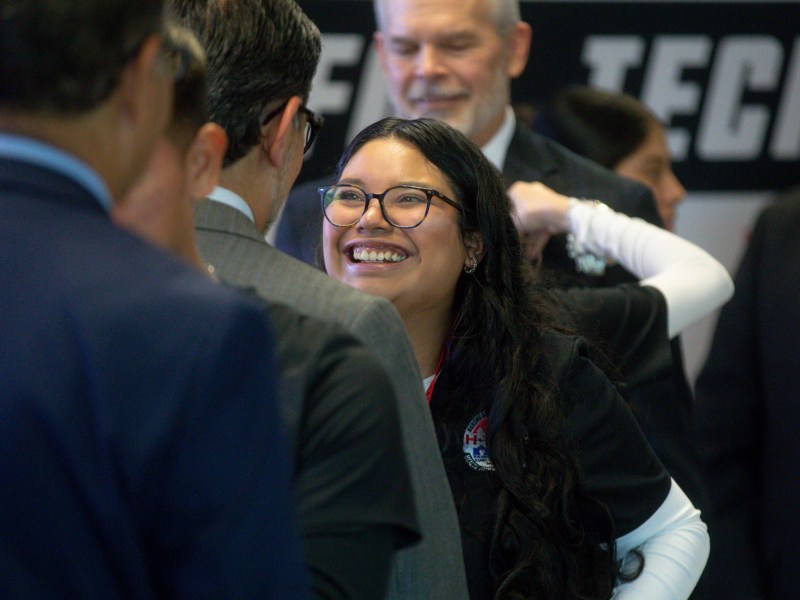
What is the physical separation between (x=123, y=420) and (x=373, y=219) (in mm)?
1195

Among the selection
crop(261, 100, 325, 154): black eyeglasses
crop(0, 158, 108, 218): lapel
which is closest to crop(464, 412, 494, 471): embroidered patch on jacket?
crop(261, 100, 325, 154): black eyeglasses

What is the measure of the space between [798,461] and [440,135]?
98cm

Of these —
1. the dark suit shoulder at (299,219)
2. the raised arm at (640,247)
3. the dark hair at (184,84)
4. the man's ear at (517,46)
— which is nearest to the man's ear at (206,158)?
the dark hair at (184,84)

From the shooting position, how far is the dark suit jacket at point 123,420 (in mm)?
923

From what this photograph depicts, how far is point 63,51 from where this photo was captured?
934 mm

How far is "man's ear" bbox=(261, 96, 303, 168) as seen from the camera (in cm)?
149

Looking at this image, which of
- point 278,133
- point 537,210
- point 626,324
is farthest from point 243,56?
point 537,210

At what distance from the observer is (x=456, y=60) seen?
3219mm

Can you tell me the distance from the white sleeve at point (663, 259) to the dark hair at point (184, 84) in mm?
1489

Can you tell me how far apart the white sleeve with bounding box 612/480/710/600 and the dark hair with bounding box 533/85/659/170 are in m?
1.93

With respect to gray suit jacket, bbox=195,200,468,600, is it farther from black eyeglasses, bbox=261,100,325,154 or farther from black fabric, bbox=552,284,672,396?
black fabric, bbox=552,284,672,396

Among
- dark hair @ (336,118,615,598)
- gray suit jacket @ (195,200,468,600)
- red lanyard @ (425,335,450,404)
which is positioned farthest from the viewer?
red lanyard @ (425,335,450,404)

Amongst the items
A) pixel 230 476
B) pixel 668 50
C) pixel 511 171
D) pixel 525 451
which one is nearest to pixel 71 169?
pixel 230 476

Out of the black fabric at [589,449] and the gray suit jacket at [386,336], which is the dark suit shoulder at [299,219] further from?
the gray suit jacket at [386,336]
